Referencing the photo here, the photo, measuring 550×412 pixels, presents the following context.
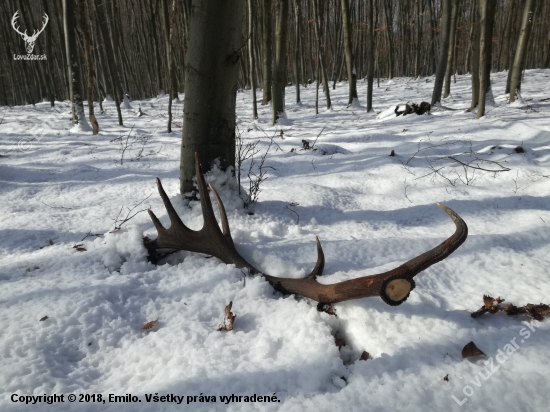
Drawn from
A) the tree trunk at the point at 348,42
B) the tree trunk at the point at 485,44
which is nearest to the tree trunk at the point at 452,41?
the tree trunk at the point at 348,42

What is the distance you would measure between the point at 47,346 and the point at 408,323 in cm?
157

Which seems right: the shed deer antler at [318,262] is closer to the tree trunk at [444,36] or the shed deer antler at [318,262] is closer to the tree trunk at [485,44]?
the tree trunk at [485,44]

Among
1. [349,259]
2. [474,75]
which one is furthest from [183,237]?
[474,75]

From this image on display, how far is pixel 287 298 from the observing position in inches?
65.4

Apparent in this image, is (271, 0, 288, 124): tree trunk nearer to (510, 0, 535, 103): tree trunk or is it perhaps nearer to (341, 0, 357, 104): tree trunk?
(341, 0, 357, 104): tree trunk

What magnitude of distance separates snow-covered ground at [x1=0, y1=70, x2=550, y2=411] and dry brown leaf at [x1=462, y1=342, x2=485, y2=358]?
3 centimetres

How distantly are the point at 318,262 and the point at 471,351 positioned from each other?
0.80 meters

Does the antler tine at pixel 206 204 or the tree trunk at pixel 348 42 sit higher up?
the tree trunk at pixel 348 42

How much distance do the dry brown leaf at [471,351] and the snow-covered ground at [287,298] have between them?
3 cm

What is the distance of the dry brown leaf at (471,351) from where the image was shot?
120 cm

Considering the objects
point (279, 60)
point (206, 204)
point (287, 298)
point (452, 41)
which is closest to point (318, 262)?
point (287, 298)

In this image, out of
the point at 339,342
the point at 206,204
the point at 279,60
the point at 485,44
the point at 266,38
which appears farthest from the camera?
the point at 266,38

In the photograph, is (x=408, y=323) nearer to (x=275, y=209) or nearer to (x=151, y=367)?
(x=151, y=367)

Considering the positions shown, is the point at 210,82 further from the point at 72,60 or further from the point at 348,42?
the point at 348,42
